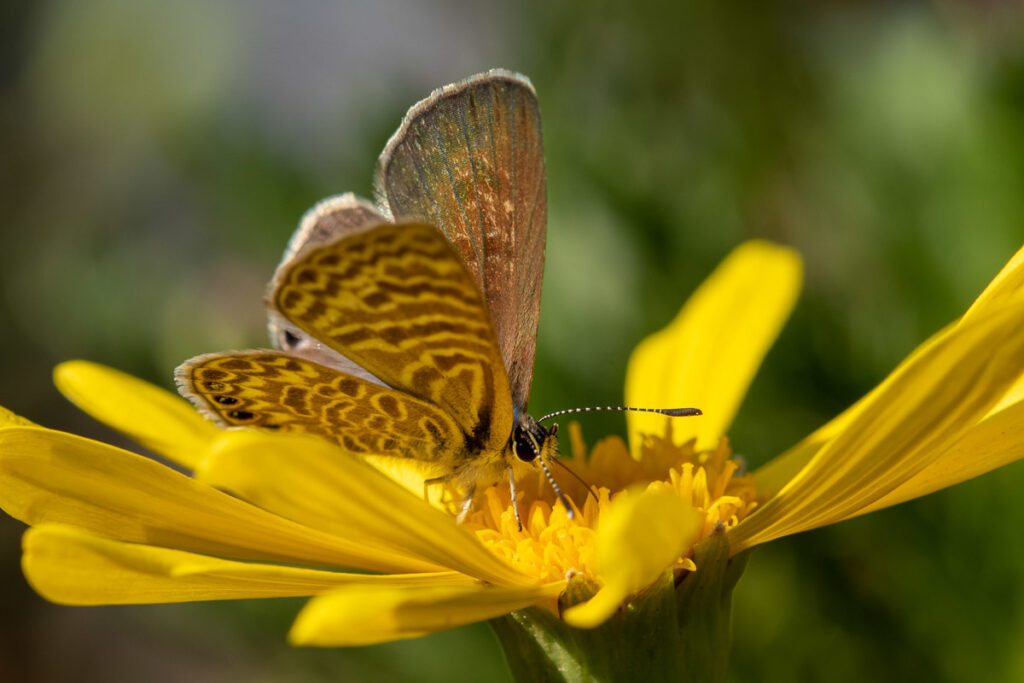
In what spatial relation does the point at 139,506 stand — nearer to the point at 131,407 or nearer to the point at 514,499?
the point at 131,407

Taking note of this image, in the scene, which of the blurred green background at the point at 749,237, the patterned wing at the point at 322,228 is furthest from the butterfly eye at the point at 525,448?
the blurred green background at the point at 749,237

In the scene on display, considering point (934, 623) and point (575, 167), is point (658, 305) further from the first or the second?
point (934, 623)

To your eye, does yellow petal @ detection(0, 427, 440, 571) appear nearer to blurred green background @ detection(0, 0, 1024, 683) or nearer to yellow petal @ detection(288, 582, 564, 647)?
yellow petal @ detection(288, 582, 564, 647)

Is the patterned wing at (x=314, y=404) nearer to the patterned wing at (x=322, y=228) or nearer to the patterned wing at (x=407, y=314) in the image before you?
the patterned wing at (x=407, y=314)

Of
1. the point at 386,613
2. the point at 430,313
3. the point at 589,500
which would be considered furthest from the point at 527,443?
the point at 386,613

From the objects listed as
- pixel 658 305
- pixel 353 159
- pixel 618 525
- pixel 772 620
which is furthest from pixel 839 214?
pixel 618 525
